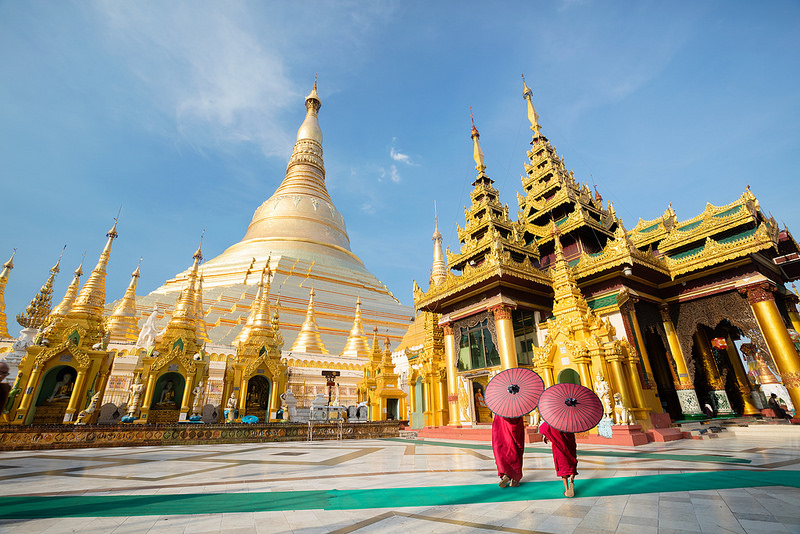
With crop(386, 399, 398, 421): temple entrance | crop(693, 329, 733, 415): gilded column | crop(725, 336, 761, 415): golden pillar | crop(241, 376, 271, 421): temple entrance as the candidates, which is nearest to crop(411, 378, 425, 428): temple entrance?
crop(386, 399, 398, 421): temple entrance

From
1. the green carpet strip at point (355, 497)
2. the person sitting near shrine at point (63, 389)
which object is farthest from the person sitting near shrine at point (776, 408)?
the person sitting near shrine at point (63, 389)

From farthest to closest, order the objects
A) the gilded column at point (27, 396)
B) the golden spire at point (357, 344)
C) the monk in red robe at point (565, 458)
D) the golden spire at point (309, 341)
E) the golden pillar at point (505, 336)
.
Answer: the golden spire at point (357, 344) → the golden spire at point (309, 341) → the gilded column at point (27, 396) → the golden pillar at point (505, 336) → the monk in red robe at point (565, 458)

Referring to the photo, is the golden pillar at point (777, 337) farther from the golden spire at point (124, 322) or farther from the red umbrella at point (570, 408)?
the golden spire at point (124, 322)

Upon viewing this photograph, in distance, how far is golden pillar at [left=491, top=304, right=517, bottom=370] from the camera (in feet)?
37.9

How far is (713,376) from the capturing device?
13.4 meters

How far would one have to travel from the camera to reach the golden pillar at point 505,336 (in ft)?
37.9

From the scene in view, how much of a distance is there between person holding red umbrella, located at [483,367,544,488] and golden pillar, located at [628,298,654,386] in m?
7.67

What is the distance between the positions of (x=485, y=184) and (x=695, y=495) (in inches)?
601

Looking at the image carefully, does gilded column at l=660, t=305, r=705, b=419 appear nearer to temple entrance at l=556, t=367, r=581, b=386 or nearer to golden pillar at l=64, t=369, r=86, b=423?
temple entrance at l=556, t=367, r=581, b=386

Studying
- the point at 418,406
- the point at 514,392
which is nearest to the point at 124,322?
the point at 418,406

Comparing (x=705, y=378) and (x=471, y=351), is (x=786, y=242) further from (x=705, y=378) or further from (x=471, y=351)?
(x=471, y=351)

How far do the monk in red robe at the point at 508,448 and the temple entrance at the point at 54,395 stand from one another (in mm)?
16125

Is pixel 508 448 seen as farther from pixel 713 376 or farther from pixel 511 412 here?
pixel 713 376

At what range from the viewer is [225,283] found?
3481 centimetres
